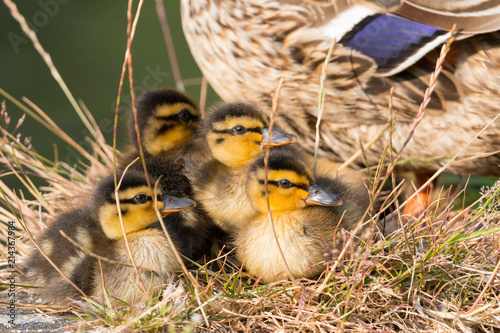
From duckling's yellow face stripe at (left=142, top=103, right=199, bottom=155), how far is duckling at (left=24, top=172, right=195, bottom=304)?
37cm

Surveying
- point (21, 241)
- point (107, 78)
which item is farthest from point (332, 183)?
point (107, 78)

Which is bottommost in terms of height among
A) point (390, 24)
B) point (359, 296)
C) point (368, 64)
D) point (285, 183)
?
point (359, 296)

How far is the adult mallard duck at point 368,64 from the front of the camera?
1.97 m

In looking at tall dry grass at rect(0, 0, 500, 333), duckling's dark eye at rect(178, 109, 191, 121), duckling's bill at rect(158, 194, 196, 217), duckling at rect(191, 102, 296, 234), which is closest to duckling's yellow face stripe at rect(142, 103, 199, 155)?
duckling's dark eye at rect(178, 109, 191, 121)

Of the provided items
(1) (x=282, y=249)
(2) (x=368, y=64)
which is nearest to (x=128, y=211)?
(1) (x=282, y=249)

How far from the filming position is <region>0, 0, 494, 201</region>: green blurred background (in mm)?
5789

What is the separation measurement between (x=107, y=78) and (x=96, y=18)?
3.59 feet

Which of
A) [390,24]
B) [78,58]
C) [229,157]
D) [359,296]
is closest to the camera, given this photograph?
[359,296]

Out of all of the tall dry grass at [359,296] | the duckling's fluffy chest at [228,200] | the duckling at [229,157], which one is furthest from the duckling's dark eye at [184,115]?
the tall dry grass at [359,296]

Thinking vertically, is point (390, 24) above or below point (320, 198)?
above

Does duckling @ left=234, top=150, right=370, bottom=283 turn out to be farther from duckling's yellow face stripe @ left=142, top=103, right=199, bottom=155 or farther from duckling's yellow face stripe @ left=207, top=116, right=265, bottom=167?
duckling's yellow face stripe @ left=142, top=103, right=199, bottom=155

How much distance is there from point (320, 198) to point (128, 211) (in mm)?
519

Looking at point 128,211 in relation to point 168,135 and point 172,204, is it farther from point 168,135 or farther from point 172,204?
point 168,135

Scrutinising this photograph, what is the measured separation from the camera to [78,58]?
666 cm
